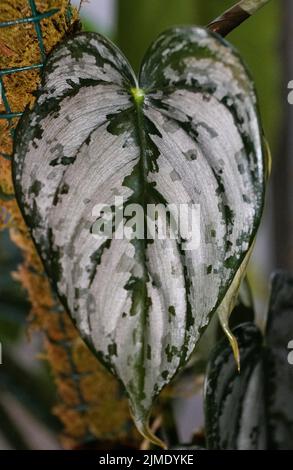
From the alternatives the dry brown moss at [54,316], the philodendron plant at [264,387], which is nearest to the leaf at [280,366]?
the philodendron plant at [264,387]

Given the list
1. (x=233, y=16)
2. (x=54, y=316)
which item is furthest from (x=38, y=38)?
(x=54, y=316)

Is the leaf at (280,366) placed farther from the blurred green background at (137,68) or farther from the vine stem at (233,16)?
the blurred green background at (137,68)

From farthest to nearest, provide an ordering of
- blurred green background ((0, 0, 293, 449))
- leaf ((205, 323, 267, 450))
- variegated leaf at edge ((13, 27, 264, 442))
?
blurred green background ((0, 0, 293, 449)) → leaf ((205, 323, 267, 450)) → variegated leaf at edge ((13, 27, 264, 442))

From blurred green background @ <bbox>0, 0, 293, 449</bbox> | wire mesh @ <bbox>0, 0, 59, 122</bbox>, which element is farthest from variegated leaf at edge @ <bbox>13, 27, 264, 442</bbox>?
blurred green background @ <bbox>0, 0, 293, 449</bbox>

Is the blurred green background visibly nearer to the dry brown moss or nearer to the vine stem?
the dry brown moss

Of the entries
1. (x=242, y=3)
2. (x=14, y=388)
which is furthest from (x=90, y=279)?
(x=14, y=388)
